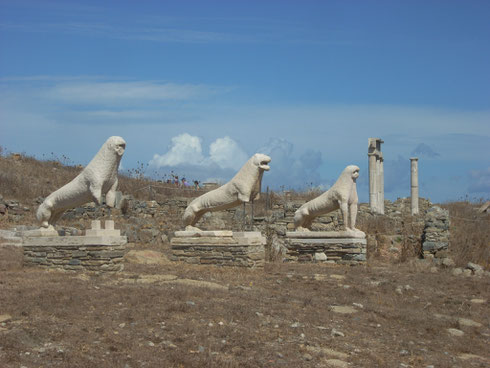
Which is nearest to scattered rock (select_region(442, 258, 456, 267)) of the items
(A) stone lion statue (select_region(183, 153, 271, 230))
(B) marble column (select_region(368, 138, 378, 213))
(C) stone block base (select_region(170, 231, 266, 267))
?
(C) stone block base (select_region(170, 231, 266, 267))

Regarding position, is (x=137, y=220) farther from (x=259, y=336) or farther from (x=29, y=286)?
(x=259, y=336)

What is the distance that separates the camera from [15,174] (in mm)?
25672

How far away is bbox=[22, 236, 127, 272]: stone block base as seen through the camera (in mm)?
11531

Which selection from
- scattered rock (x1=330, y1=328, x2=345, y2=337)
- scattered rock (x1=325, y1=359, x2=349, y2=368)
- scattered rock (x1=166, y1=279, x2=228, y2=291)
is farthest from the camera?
scattered rock (x1=166, y1=279, x2=228, y2=291)

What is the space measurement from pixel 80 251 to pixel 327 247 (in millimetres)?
6647

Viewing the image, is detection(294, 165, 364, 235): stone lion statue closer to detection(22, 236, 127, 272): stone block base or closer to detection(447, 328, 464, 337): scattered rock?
detection(22, 236, 127, 272): stone block base

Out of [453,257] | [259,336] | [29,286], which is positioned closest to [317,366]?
[259,336]

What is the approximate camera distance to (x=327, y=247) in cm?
1577

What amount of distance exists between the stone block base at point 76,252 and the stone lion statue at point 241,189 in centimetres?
245

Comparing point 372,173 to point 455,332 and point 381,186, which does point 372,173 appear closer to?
point 381,186

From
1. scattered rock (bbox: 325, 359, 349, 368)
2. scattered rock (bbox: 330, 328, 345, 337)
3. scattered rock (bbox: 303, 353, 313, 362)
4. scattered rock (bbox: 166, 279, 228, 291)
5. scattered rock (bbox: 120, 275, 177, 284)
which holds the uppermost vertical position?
scattered rock (bbox: 120, 275, 177, 284)

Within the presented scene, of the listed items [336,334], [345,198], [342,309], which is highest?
[345,198]

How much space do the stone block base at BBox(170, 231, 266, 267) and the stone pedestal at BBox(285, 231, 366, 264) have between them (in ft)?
8.77

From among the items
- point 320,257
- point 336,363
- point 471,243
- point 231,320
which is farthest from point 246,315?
point 471,243
